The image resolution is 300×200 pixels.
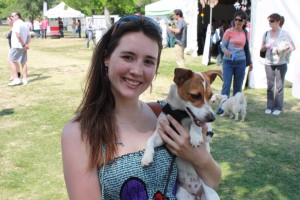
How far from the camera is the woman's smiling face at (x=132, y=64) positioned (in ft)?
5.27

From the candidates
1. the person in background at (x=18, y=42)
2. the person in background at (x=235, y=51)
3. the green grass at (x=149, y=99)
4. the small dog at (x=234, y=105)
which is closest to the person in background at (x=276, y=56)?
the green grass at (x=149, y=99)

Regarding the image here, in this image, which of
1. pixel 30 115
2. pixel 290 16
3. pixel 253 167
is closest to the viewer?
pixel 253 167

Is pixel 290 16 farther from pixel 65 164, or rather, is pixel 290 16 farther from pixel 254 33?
pixel 65 164

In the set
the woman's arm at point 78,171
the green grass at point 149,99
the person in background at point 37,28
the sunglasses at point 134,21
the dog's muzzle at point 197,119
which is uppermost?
the person in background at point 37,28

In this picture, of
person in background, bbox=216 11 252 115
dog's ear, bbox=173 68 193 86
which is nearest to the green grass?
person in background, bbox=216 11 252 115

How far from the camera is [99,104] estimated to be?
171cm

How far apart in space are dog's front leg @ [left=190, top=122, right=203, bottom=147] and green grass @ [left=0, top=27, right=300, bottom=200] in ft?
4.45

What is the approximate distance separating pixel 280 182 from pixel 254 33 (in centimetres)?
656

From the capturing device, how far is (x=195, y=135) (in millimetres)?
1825

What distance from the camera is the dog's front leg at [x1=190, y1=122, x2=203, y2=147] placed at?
177 centimetres

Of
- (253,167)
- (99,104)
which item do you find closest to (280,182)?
(253,167)

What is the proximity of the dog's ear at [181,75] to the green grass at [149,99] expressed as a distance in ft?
3.57

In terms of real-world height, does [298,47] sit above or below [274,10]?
below

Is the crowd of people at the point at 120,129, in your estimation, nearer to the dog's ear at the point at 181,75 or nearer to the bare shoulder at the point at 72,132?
the bare shoulder at the point at 72,132
